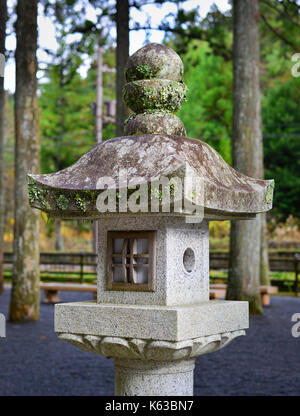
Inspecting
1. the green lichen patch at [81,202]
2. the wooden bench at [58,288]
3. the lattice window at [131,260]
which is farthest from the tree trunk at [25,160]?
the green lichen patch at [81,202]

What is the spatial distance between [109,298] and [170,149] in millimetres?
1259

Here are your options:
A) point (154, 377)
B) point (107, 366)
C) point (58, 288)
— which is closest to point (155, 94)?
point (154, 377)

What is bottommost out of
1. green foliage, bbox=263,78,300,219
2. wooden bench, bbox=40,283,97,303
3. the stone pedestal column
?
wooden bench, bbox=40,283,97,303

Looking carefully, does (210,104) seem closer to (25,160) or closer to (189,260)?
(25,160)

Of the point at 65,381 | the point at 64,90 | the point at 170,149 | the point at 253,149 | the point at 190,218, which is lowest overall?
the point at 65,381

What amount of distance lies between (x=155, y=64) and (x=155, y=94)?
0.83ft

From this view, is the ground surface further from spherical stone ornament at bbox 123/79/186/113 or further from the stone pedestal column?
spherical stone ornament at bbox 123/79/186/113

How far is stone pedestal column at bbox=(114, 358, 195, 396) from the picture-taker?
A: 189 inches

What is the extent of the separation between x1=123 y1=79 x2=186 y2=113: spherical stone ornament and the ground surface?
13.4 ft

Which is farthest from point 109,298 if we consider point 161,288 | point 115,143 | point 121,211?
point 115,143

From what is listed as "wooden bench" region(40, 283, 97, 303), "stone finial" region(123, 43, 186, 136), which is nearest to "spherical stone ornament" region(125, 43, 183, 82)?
"stone finial" region(123, 43, 186, 136)

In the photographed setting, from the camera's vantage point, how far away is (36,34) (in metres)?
12.2

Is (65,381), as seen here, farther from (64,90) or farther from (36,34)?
(64,90)

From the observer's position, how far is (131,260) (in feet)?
15.6
